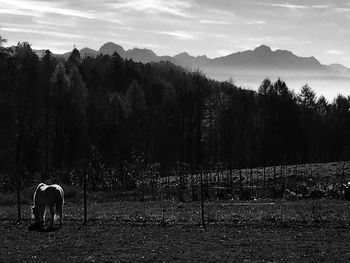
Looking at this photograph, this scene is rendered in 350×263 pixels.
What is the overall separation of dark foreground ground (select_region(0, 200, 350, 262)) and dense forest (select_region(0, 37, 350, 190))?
133 feet

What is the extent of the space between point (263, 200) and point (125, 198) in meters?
9.96

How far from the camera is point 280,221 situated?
23.3 m

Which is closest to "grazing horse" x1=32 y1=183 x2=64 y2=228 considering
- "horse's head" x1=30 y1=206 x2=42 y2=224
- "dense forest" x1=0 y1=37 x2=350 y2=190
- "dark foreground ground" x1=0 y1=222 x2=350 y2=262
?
"horse's head" x1=30 y1=206 x2=42 y2=224

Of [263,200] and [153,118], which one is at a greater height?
[153,118]

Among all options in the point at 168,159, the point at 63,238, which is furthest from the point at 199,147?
the point at 63,238

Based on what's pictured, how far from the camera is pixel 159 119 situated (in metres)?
90.9

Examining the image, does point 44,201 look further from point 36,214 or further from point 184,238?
point 184,238

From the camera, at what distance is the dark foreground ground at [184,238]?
625 inches

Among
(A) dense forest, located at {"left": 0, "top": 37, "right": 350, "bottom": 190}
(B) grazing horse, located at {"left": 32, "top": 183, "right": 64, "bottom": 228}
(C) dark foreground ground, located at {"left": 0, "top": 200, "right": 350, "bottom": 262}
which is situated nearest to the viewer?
(C) dark foreground ground, located at {"left": 0, "top": 200, "right": 350, "bottom": 262}

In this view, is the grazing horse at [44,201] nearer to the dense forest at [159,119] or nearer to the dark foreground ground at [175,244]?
the dark foreground ground at [175,244]

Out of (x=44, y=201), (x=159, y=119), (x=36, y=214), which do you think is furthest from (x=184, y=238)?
(x=159, y=119)

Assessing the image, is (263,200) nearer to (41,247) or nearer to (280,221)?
(280,221)

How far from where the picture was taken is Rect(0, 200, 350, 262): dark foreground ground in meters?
15.9

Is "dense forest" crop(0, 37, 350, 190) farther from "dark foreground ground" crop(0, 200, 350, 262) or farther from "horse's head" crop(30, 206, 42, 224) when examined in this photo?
"dark foreground ground" crop(0, 200, 350, 262)
